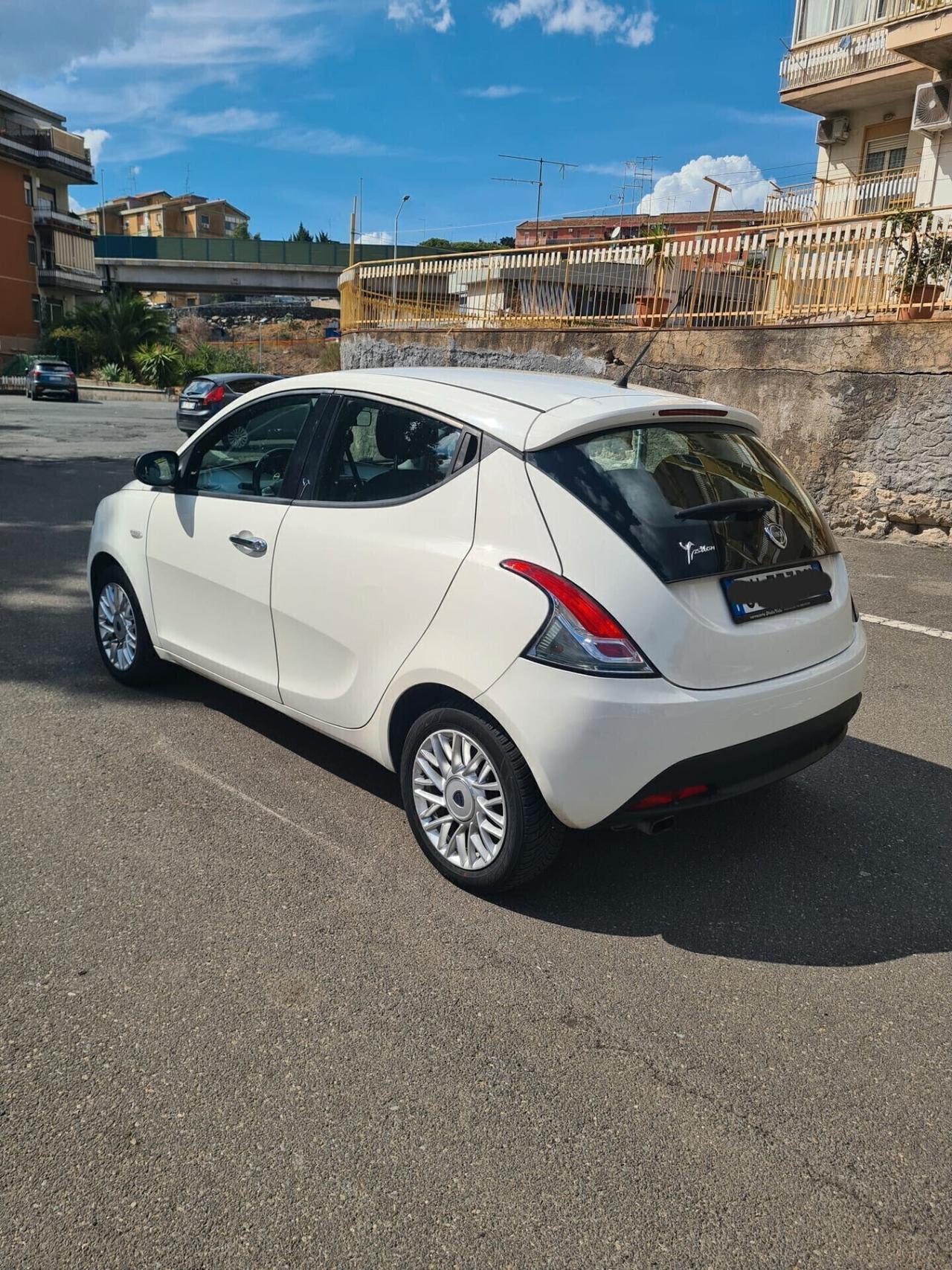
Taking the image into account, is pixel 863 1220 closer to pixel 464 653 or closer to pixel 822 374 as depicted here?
pixel 464 653

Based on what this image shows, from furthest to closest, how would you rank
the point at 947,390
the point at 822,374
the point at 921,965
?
1. the point at 822,374
2. the point at 947,390
3. the point at 921,965

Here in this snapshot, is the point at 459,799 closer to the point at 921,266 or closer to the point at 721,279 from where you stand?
the point at 921,266

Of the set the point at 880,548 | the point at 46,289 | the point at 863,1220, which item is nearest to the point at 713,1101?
the point at 863,1220

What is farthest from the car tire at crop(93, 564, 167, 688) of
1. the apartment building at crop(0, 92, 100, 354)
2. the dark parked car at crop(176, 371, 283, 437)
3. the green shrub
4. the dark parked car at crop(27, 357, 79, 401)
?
the apartment building at crop(0, 92, 100, 354)

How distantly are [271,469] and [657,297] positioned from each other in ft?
32.3

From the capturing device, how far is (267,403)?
4.34m

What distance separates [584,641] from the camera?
294 cm

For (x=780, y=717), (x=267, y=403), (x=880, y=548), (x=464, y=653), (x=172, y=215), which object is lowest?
(x=880, y=548)

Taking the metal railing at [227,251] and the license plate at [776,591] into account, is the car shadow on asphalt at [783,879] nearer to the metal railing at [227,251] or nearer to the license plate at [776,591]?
the license plate at [776,591]

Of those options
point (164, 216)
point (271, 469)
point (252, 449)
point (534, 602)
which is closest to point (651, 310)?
point (252, 449)

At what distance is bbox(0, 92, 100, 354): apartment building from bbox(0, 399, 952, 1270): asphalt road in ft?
197

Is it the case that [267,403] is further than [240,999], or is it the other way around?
[267,403]

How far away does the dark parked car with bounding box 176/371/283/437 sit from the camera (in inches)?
822

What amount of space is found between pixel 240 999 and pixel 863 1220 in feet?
5.40
